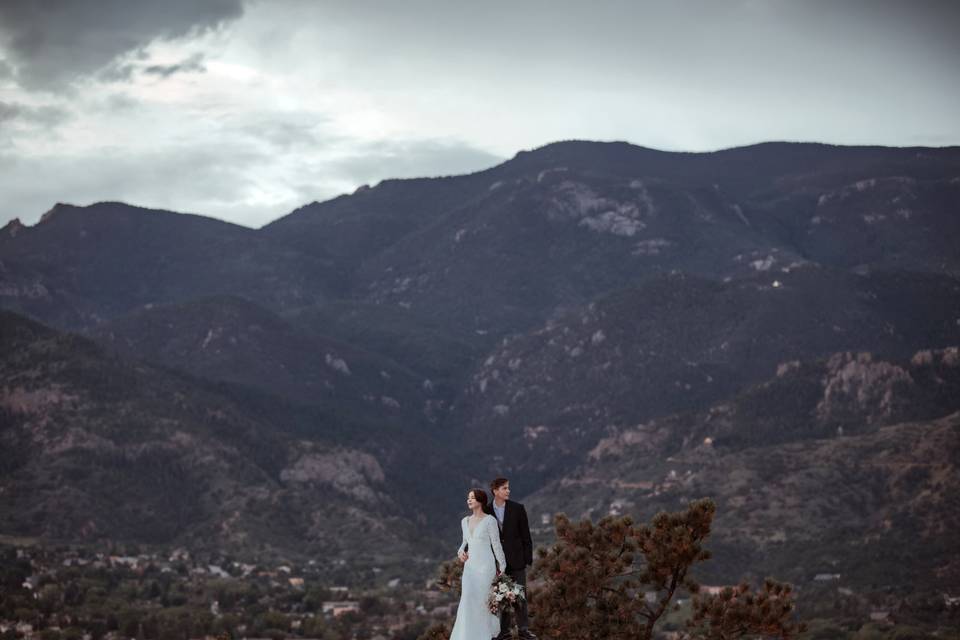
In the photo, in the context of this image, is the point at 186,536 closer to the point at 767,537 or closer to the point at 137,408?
the point at 137,408

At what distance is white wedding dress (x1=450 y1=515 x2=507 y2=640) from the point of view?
103 feet

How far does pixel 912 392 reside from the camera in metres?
190

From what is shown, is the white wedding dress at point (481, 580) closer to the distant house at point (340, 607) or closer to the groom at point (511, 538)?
the groom at point (511, 538)

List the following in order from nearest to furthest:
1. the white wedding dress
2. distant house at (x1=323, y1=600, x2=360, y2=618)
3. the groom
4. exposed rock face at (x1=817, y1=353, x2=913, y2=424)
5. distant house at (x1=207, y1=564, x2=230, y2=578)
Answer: the white wedding dress → the groom → distant house at (x1=323, y1=600, x2=360, y2=618) → distant house at (x1=207, y1=564, x2=230, y2=578) → exposed rock face at (x1=817, y1=353, x2=913, y2=424)

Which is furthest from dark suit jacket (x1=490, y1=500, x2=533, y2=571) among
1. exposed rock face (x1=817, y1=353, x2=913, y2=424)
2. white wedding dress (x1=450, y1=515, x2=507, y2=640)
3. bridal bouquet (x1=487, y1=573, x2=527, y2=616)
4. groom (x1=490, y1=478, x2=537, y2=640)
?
exposed rock face (x1=817, y1=353, x2=913, y2=424)

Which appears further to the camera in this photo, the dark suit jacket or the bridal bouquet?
the dark suit jacket

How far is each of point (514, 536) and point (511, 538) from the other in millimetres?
75

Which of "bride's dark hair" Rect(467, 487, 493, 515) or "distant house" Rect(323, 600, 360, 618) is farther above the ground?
"bride's dark hair" Rect(467, 487, 493, 515)

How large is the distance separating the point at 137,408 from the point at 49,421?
11773 millimetres

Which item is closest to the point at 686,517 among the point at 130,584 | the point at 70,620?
the point at 70,620

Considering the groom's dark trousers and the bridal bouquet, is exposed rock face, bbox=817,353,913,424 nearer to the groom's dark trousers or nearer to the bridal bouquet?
the groom's dark trousers

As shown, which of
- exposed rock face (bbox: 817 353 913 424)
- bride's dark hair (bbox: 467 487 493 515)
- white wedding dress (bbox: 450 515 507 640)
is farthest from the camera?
exposed rock face (bbox: 817 353 913 424)

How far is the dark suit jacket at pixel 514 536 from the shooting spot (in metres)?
31.8

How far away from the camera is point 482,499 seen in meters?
31.4
